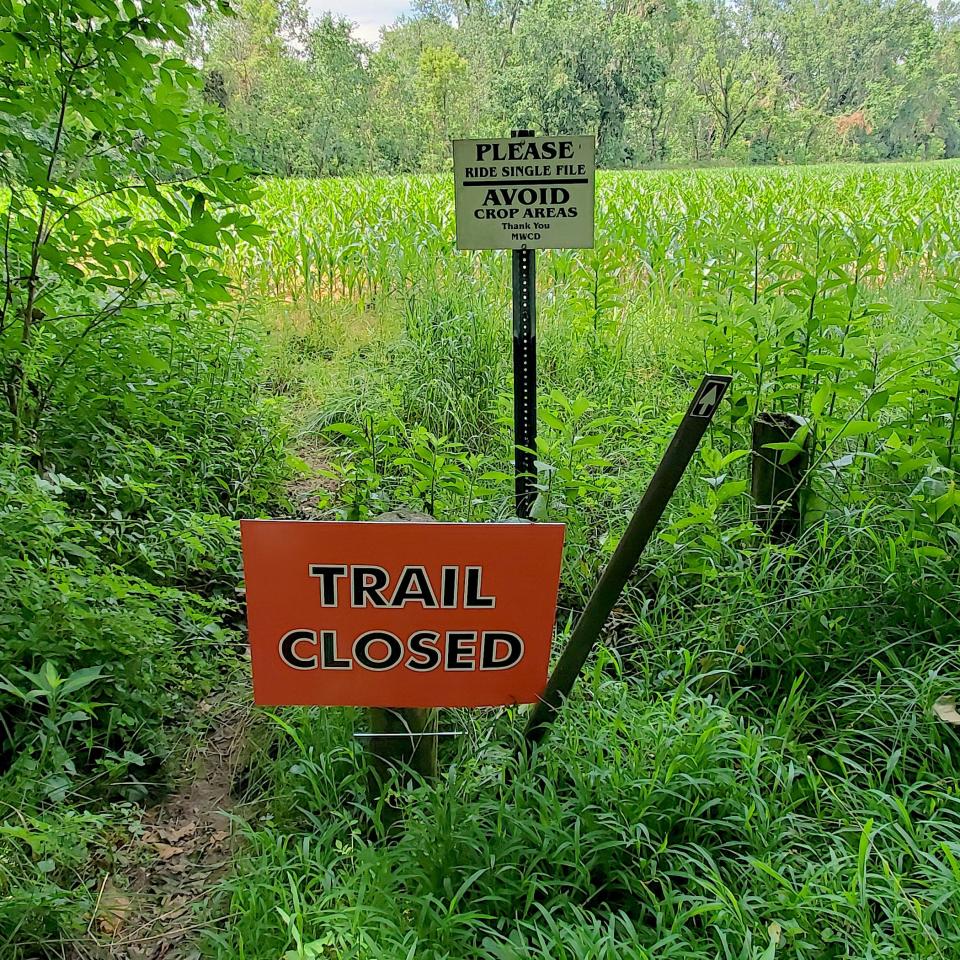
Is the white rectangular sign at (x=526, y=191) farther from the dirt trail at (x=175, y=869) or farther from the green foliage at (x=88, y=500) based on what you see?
the dirt trail at (x=175, y=869)

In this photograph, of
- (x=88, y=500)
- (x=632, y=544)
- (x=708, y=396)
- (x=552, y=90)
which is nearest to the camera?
(x=708, y=396)

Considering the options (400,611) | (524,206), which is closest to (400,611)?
(400,611)

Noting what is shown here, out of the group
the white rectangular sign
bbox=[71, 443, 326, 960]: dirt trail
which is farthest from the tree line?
bbox=[71, 443, 326, 960]: dirt trail

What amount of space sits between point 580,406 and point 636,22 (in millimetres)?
43865

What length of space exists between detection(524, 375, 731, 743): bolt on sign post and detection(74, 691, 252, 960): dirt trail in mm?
847

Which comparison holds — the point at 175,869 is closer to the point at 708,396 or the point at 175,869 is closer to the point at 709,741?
the point at 709,741

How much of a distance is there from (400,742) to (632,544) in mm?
778

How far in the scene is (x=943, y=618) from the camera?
6.84ft

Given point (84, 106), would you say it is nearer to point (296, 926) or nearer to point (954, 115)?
point (296, 926)

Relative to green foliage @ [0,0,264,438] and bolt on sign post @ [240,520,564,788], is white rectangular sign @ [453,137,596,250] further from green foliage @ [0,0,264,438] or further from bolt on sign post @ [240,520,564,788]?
Answer: bolt on sign post @ [240,520,564,788]

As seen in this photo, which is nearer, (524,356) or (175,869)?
(175,869)

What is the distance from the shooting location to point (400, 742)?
1.75 metres

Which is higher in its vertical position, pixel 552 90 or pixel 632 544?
pixel 552 90

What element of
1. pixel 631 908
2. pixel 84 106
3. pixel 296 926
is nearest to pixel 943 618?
pixel 631 908
